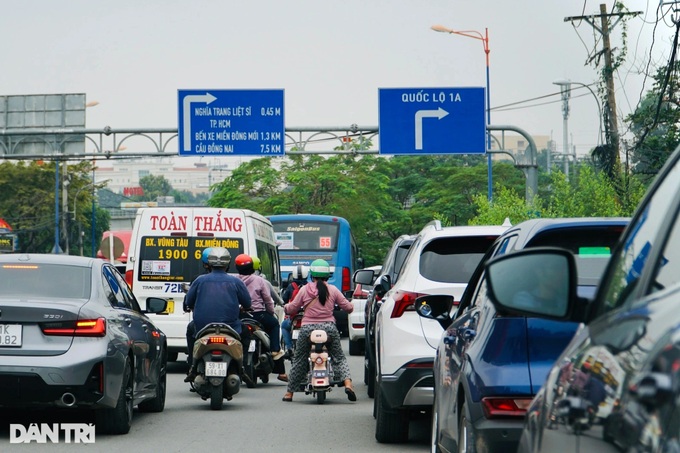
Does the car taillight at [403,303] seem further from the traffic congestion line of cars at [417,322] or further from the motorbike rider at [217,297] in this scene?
the motorbike rider at [217,297]

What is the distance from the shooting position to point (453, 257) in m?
10.2

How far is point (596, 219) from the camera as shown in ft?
21.5

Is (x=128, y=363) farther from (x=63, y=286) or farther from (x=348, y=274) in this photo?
(x=348, y=274)

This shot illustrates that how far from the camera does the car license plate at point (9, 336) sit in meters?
9.98

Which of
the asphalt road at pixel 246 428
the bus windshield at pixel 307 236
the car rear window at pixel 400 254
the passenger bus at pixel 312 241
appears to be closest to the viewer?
the asphalt road at pixel 246 428

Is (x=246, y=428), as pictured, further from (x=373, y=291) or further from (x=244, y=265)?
(x=244, y=265)

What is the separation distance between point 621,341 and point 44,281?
8.63 meters

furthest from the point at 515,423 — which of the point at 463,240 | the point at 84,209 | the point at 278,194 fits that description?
the point at 84,209

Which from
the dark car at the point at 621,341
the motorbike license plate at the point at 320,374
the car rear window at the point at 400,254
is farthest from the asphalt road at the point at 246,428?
the dark car at the point at 621,341

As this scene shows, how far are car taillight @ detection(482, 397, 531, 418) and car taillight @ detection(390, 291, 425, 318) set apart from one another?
14.7 ft

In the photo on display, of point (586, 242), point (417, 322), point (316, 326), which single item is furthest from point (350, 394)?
point (586, 242)

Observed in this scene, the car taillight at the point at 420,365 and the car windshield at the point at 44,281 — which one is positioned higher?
the car windshield at the point at 44,281

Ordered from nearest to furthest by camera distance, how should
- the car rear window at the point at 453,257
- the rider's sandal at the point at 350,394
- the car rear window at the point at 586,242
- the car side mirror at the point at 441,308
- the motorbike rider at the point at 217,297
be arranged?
the car rear window at the point at 586,242, the car side mirror at the point at 441,308, the car rear window at the point at 453,257, the motorbike rider at the point at 217,297, the rider's sandal at the point at 350,394

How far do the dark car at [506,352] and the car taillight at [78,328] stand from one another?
13.3 feet
